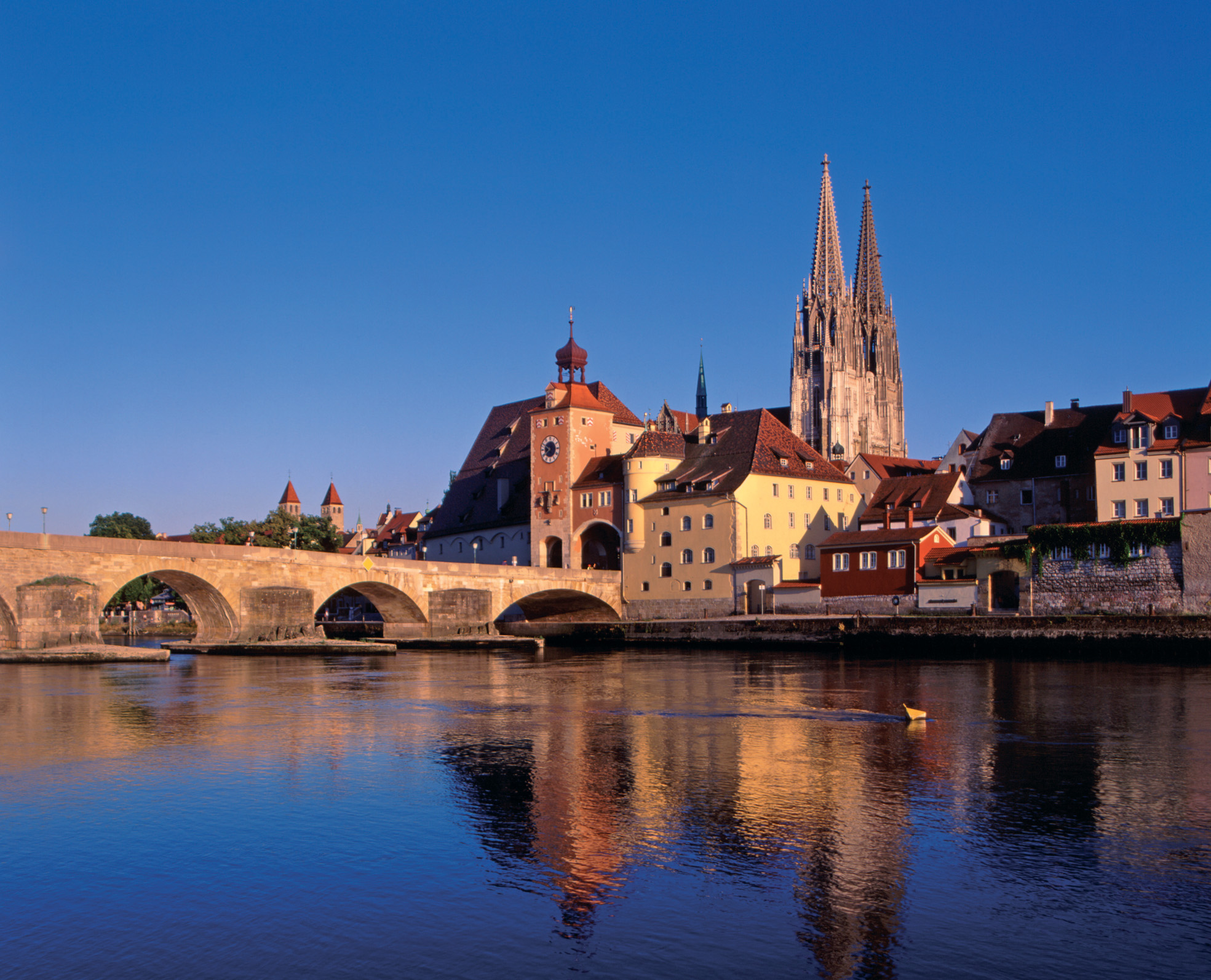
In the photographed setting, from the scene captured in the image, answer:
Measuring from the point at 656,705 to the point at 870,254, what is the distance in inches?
5071

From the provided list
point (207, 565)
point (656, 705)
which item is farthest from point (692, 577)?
point (656, 705)

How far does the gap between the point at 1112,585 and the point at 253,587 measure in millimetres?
46223

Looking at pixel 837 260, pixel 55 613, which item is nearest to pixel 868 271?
pixel 837 260

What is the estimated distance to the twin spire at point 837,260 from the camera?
486 ft

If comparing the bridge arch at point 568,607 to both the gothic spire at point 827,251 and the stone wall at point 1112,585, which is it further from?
→ the gothic spire at point 827,251

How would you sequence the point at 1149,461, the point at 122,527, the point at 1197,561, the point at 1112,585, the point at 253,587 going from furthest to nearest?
the point at 122,527, the point at 1149,461, the point at 1112,585, the point at 253,587, the point at 1197,561

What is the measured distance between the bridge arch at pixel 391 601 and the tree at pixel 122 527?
206ft

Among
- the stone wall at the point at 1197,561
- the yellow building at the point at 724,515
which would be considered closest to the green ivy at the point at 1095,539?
the stone wall at the point at 1197,561

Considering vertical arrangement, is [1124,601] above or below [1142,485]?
below

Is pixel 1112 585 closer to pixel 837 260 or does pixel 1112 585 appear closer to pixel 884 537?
pixel 884 537

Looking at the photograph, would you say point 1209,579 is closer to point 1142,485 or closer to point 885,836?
point 1142,485

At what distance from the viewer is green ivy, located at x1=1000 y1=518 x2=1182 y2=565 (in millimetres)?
63031

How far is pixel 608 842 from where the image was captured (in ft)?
55.1

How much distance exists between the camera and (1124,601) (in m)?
63.9
